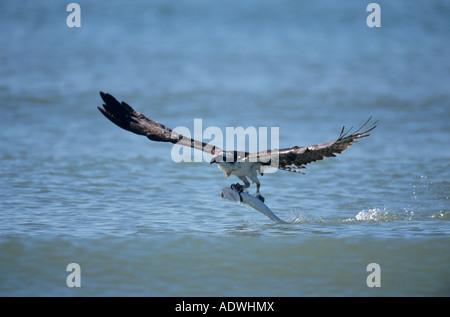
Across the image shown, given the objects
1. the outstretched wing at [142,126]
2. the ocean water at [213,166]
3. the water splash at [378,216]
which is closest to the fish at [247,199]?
the ocean water at [213,166]

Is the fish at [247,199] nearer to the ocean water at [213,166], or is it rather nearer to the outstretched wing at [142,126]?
the ocean water at [213,166]

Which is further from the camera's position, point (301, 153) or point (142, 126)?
point (142, 126)

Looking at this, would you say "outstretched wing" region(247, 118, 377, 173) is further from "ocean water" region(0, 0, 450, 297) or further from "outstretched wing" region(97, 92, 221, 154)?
"ocean water" region(0, 0, 450, 297)

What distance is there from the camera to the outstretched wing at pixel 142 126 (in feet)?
36.8

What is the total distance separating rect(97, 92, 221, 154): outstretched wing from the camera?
1123 centimetres

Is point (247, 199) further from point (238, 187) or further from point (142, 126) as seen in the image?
point (142, 126)

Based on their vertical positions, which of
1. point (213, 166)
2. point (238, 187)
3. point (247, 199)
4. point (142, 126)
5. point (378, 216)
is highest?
point (142, 126)

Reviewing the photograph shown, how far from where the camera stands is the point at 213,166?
55.7 ft

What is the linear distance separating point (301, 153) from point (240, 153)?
1.23 meters

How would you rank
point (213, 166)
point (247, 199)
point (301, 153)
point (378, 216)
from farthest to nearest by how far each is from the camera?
point (213, 166), point (378, 216), point (247, 199), point (301, 153)

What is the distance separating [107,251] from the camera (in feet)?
33.8

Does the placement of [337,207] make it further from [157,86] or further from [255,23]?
[255,23]

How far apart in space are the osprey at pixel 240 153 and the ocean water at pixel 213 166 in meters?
1.04

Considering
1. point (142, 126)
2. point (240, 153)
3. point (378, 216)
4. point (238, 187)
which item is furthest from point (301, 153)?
point (142, 126)
